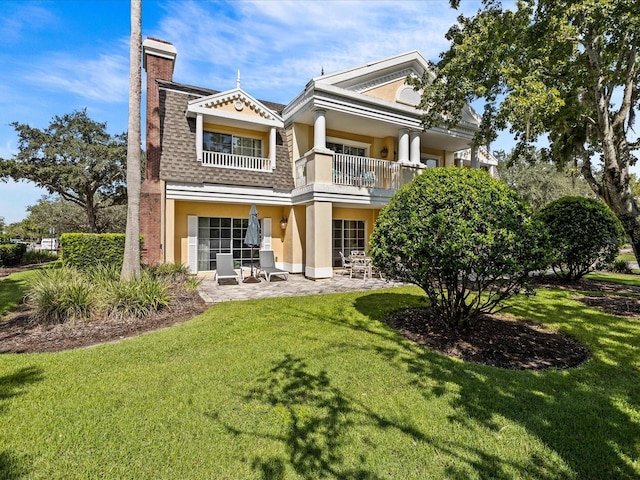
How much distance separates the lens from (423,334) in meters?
5.83

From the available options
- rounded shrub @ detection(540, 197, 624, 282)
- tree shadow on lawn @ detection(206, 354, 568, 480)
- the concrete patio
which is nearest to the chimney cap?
the concrete patio

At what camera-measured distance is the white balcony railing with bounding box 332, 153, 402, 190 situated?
13383mm

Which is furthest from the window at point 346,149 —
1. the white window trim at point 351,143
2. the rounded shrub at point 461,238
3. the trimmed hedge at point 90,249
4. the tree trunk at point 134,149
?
the rounded shrub at point 461,238

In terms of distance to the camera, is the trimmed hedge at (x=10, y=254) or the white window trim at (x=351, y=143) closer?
the white window trim at (x=351, y=143)

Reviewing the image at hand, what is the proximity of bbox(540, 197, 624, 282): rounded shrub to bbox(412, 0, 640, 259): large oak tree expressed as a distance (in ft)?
2.64

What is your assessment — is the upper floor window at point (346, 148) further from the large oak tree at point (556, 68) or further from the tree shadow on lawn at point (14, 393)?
the tree shadow on lawn at point (14, 393)

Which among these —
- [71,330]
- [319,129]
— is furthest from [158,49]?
[71,330]

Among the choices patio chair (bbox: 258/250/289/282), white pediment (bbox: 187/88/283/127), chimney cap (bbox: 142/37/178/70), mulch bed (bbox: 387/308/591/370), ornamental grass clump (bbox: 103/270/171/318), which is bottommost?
mulch bed (bbox: 387/308/591/370)

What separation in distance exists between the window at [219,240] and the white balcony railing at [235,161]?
2.31 metres

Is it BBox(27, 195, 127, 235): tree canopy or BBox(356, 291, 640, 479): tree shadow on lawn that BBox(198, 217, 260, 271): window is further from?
BBox(27, 195, 127, 235): tree canopy

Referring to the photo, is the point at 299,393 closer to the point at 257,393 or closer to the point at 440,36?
the point at 257,393

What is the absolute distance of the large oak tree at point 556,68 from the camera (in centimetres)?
790

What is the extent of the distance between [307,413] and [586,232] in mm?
11569

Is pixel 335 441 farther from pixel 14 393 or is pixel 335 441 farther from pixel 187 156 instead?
pixel 187 156
